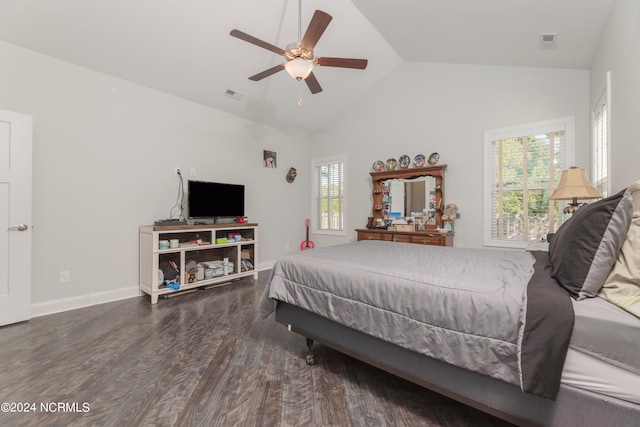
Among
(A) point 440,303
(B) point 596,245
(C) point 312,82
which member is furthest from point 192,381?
(C) point 312,82

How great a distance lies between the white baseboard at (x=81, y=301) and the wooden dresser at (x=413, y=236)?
337cm

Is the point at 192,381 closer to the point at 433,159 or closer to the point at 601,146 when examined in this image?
the point at 433,159

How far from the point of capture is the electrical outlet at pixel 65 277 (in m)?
2.94

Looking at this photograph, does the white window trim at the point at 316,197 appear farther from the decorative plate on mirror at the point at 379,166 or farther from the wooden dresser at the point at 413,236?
the wooden dresser at the point at 413,236

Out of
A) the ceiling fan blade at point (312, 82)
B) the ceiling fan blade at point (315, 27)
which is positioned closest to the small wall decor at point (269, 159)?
the ceiling fan blade at point (312, 82)

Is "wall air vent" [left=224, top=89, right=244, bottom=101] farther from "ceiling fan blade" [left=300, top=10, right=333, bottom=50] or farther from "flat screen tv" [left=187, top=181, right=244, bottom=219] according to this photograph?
"ceiling fan blade" [left=300, top=10, right=333, bottom=50]

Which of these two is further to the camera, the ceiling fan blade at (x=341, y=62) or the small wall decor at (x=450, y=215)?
the small wall decor at (x=450, y=215)

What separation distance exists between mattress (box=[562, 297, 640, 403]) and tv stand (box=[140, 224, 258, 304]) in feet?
11.8

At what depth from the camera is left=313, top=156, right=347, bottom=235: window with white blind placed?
534cm

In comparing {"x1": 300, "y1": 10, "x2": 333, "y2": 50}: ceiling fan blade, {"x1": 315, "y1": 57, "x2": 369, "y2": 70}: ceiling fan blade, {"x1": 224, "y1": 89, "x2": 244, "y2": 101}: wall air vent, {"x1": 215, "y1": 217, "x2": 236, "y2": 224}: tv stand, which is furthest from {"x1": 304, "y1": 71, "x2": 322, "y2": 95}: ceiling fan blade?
{"x1": 215, "y1": 217, "x2": 236, "y2": 224}: tv stand

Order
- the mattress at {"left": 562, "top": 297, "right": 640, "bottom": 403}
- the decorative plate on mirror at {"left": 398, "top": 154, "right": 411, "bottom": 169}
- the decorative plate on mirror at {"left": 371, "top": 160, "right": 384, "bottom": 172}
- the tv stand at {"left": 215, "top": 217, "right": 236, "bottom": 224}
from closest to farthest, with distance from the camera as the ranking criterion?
the mattress at {"left": 562, "top": 297, "right": 640, "bottom": 403}
the tv stand at {"left": 215, "top": 217, "right": 236, "bottom": 224}
the decorative plate on mirror at {"left": 398, "top": 154, "right": 411, "bottom": 169}
the decorative plate on mirror at {"left": 371, "top": 160, "right": 384, "bottom": 172}

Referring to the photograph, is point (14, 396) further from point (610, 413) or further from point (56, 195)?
point (610, 413)

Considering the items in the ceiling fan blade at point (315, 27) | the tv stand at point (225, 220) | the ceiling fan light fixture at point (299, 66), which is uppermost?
the ceiling fan blade at point (315, 27)

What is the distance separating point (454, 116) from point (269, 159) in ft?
10.3
